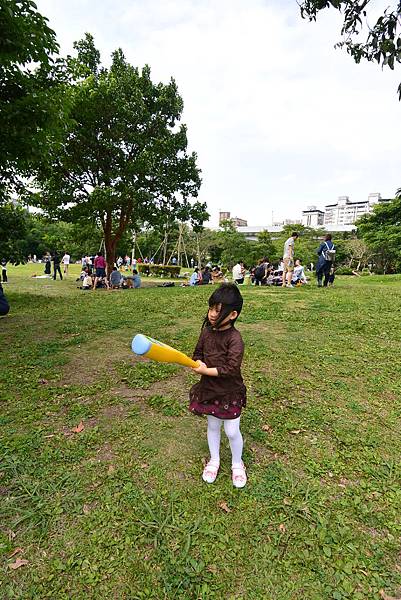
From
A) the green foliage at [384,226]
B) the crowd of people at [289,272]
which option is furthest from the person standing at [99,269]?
the green foliage at [384,226]

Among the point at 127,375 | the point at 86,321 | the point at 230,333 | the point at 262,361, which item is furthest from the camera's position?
the point at 86,321

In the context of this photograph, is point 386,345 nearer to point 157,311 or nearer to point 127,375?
point 127,375

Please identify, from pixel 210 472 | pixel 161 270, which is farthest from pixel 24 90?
pixel 161 270

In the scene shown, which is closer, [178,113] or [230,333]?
[230,333]

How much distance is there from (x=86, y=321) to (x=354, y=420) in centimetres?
578

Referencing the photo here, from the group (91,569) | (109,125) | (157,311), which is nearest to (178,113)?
(109,125)

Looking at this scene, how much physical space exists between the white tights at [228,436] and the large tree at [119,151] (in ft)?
47.6

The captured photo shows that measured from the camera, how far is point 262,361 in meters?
5.15

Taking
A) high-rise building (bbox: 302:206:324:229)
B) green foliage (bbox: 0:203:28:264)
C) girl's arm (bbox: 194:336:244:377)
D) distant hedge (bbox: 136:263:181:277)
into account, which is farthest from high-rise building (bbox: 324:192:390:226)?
girl's arm (bbox: 194:336:244:377)

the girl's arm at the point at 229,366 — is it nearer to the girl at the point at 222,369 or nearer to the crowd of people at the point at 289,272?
the girl at the point at 222,369

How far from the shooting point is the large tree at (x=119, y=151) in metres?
15.7

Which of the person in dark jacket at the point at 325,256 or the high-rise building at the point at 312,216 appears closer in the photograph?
the person in dark jacket at the point at 325,256

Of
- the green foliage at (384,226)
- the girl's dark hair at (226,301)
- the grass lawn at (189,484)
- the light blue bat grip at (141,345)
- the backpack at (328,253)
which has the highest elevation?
the green foliage at (384,226)

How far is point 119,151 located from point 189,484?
55.5 feet
